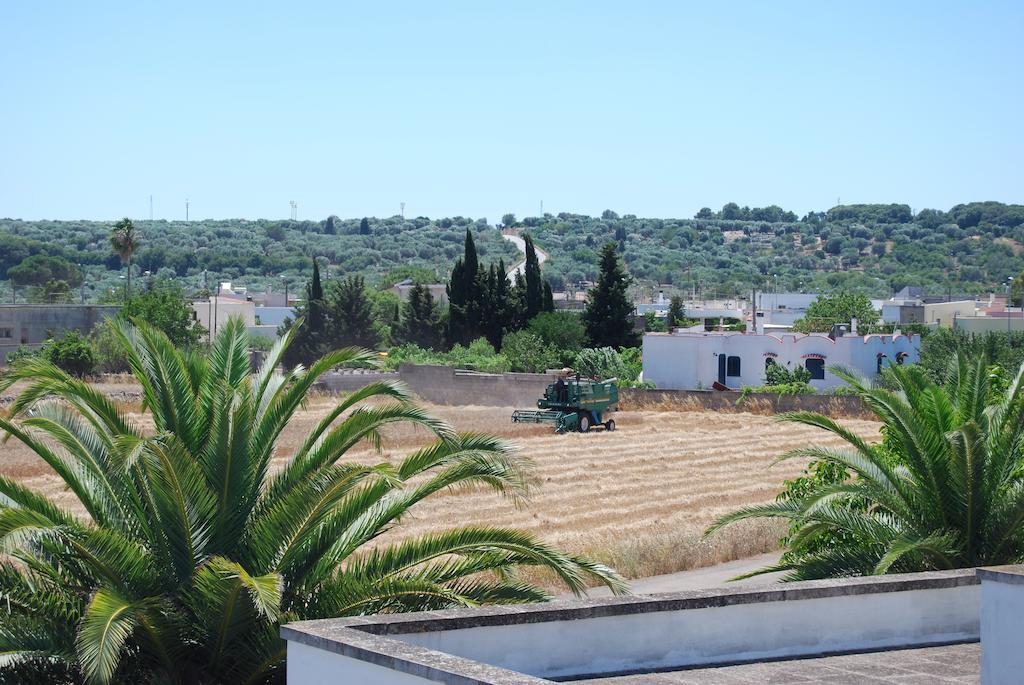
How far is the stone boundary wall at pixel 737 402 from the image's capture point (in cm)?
5059

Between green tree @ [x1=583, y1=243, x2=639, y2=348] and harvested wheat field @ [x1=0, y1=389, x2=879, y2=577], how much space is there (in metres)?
18.5

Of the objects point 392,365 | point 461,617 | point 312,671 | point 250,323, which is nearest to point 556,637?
point 461,617

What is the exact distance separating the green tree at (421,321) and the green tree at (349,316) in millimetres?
2603

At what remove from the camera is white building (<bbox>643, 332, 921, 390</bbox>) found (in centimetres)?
5875

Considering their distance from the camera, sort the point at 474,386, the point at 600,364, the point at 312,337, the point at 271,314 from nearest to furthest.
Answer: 1. the point at 474,386
2. the point at 600,364
3. the point at 312,337
4. the point at 271,314

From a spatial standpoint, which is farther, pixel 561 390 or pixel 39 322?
pixel 39 322

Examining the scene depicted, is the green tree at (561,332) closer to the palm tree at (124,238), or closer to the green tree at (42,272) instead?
the palm tree at (124,238)

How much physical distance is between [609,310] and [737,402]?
65.2 feet

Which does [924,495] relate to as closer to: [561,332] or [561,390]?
[561,390]

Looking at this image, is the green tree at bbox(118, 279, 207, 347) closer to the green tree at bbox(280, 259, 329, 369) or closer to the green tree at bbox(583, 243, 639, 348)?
the green tree at bbox(280, 259, 329, 369)

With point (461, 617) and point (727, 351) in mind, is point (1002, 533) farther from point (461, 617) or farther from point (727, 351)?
point (727, 351)

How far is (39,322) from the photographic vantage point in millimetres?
79750

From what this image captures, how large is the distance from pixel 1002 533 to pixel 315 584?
7.44m

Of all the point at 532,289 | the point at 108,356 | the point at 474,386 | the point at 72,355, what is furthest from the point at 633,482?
the point at 108,356
